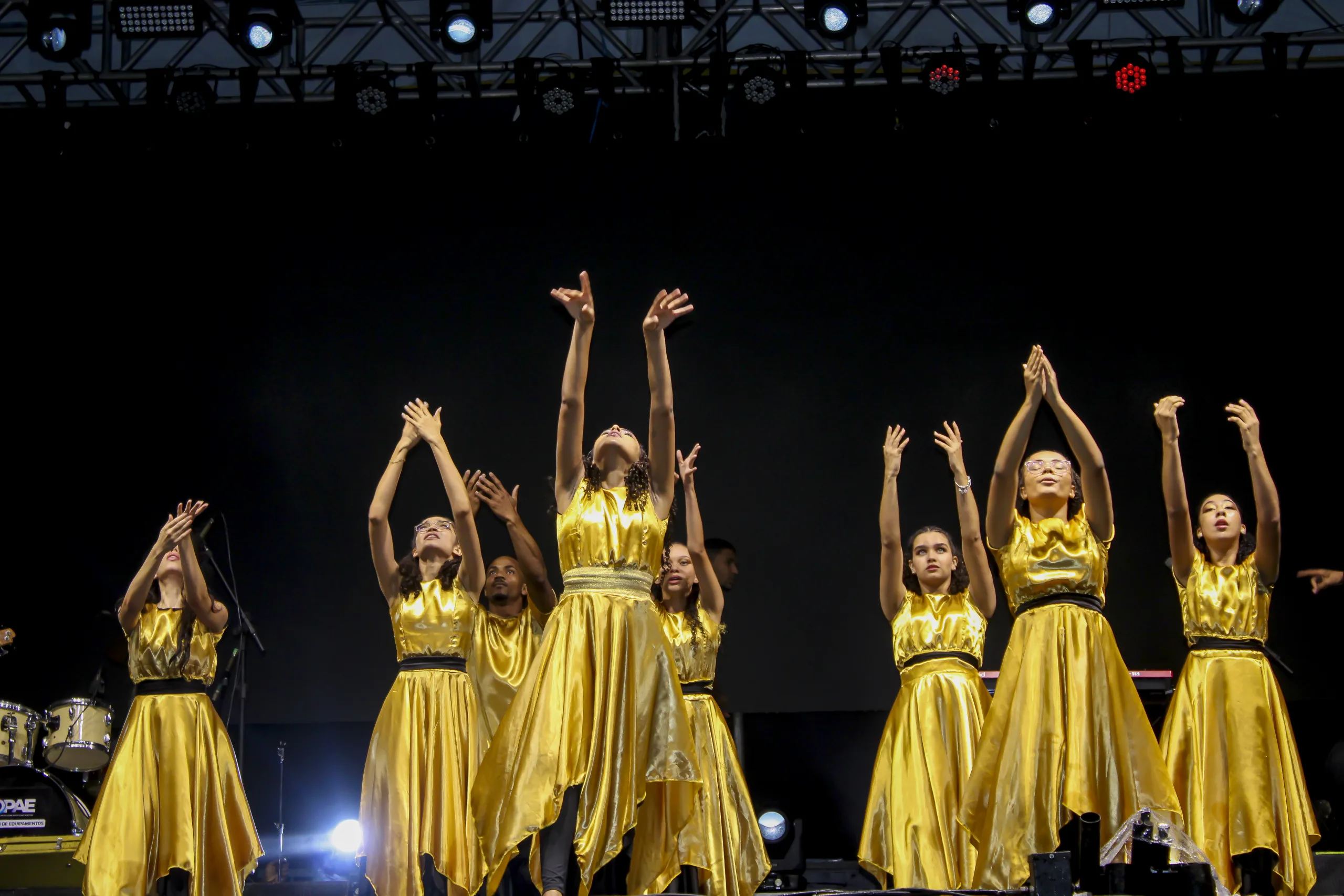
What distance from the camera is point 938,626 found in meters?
5.23

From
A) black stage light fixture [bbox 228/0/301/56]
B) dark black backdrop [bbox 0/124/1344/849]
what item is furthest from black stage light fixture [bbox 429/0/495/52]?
dark black backdrop [bbox 0/124/1344/849]

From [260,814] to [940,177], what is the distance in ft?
18.1

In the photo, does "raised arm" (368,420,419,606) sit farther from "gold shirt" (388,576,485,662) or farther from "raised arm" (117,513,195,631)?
"raised arm" (117,513,195,631)

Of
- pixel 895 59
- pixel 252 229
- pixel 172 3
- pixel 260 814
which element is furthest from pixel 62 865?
pixel 895 59

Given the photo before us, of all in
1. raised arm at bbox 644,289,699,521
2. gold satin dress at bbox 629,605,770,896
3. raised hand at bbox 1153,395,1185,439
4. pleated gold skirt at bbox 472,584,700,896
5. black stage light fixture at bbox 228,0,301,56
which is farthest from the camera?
black stage light fixture at bbox 228,0,301,56

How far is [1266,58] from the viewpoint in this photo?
679cm

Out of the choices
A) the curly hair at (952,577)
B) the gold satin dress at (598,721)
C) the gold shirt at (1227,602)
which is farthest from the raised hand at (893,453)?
the gold satin dress at (598,721)

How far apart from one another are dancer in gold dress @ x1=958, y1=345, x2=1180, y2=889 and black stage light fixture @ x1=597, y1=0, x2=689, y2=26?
3.52m

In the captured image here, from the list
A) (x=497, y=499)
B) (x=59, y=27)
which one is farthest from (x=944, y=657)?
(x=59, y=27)

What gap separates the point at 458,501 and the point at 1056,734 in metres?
2.30

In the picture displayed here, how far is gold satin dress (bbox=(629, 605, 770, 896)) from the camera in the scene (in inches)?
171

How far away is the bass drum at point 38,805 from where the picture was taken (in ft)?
21.0

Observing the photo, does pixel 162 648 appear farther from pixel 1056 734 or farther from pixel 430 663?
pixel 1056 734

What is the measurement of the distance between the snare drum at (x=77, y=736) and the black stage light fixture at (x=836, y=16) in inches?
202
